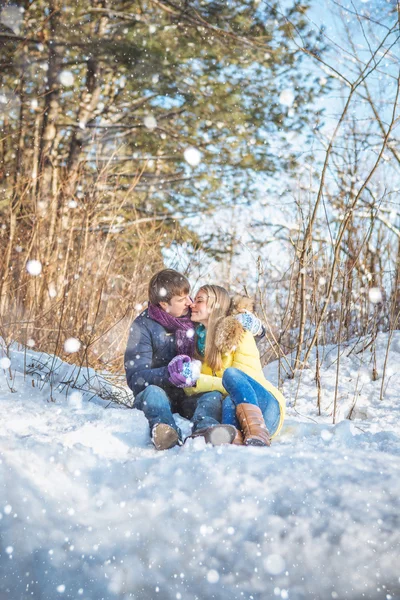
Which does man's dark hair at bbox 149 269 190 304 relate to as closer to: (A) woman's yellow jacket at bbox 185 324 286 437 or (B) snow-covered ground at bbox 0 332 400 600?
(A) woman's yellow jacket at bbox 185 324 286 437

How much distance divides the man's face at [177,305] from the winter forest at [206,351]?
0.50 m

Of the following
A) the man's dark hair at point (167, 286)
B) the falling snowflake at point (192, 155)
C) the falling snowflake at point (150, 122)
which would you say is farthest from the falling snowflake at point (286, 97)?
the man's dark hair at point (167, 286)

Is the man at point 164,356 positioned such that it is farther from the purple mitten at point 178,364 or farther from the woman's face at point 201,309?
the woman's face at point 201,309

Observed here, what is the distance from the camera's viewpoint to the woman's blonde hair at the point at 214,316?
2.48 metres

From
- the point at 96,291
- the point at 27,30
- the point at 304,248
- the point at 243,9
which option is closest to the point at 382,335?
the point at 304,248

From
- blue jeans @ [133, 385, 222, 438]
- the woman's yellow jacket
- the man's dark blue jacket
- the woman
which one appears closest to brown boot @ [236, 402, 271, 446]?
the woman

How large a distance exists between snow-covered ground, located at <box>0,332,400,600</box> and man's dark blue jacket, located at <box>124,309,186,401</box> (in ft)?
2.06

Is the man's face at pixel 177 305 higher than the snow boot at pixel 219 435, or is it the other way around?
the man's face at pixel 177 305

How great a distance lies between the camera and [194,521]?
135 cm

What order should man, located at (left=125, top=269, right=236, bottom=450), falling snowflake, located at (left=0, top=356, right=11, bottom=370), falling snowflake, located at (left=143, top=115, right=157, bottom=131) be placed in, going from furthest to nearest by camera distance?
falling snowflake, located at (left=143, top=115, right=157, bottom=131) → falling snowflake, located at (left=0, top=356, right=11, bottom=370) → man, located at (left=125, top=269, right=236, bottom=450)

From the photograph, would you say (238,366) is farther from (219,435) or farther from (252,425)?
(219,435)

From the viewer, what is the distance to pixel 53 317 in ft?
12.7

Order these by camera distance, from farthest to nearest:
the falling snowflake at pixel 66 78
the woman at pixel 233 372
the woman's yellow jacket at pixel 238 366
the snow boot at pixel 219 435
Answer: the falling snowflake at pixel 66 78 → the woman's yellow jacket at pixel 238 366 → the woman at pixel 233 372 → the snow boot at pixel 219 435

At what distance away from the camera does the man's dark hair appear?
2738mm
